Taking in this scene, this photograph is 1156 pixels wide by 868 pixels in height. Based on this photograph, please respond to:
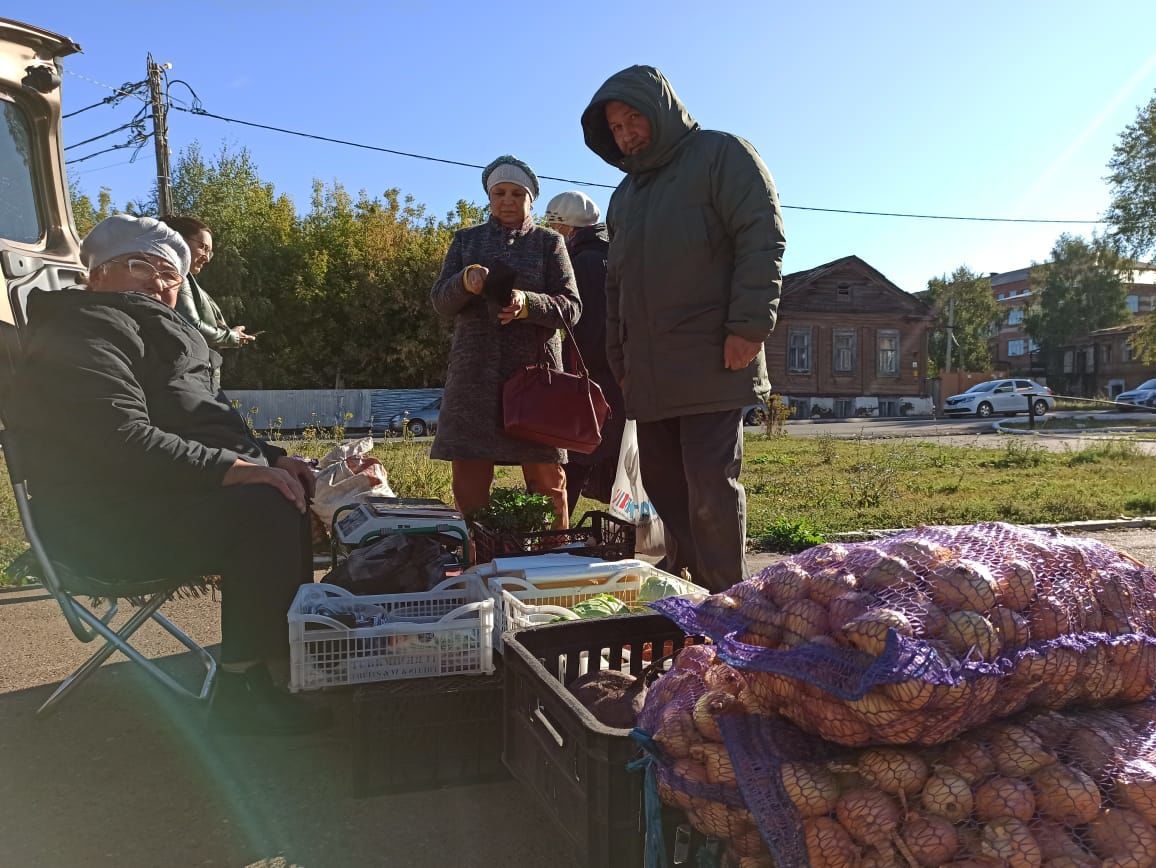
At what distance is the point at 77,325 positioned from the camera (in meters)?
2.60

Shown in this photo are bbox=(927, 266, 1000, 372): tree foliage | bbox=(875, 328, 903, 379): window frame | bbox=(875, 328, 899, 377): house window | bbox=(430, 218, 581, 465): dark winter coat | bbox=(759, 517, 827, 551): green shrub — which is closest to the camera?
bbox=(430, 218, 581, 465): dark winter coat

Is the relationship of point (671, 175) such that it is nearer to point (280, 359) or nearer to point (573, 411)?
point (573, 411)

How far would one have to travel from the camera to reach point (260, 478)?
2723 mm

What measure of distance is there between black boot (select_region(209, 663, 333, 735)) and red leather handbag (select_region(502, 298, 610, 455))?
1616 mm

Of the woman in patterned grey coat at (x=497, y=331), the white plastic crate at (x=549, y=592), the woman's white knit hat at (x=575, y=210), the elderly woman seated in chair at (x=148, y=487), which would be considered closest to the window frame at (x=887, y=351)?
the woman's white knit hat at (x=575, y=210)

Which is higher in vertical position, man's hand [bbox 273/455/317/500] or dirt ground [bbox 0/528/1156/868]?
man's hand [bbox 273/455/317/500]

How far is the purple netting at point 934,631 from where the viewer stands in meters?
1.29

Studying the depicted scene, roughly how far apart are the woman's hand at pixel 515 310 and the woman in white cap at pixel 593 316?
0.95 metres

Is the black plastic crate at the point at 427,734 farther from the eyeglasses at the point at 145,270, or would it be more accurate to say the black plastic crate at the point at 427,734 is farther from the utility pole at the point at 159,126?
the utility pole at the point at 159,126

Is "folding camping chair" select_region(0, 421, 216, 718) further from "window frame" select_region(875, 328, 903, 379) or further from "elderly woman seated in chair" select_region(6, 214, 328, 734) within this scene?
"window frame" select_region(875, 328, 903, 379)

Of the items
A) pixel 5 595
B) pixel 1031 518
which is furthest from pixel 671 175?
pixel 1031 518

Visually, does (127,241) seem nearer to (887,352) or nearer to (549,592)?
(549,592)

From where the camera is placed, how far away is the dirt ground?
206 centimetres

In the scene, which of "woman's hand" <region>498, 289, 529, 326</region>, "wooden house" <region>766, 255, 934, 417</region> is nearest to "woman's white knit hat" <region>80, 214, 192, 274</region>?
"woman's hand" <region>498, 289, 529, 326</region>
